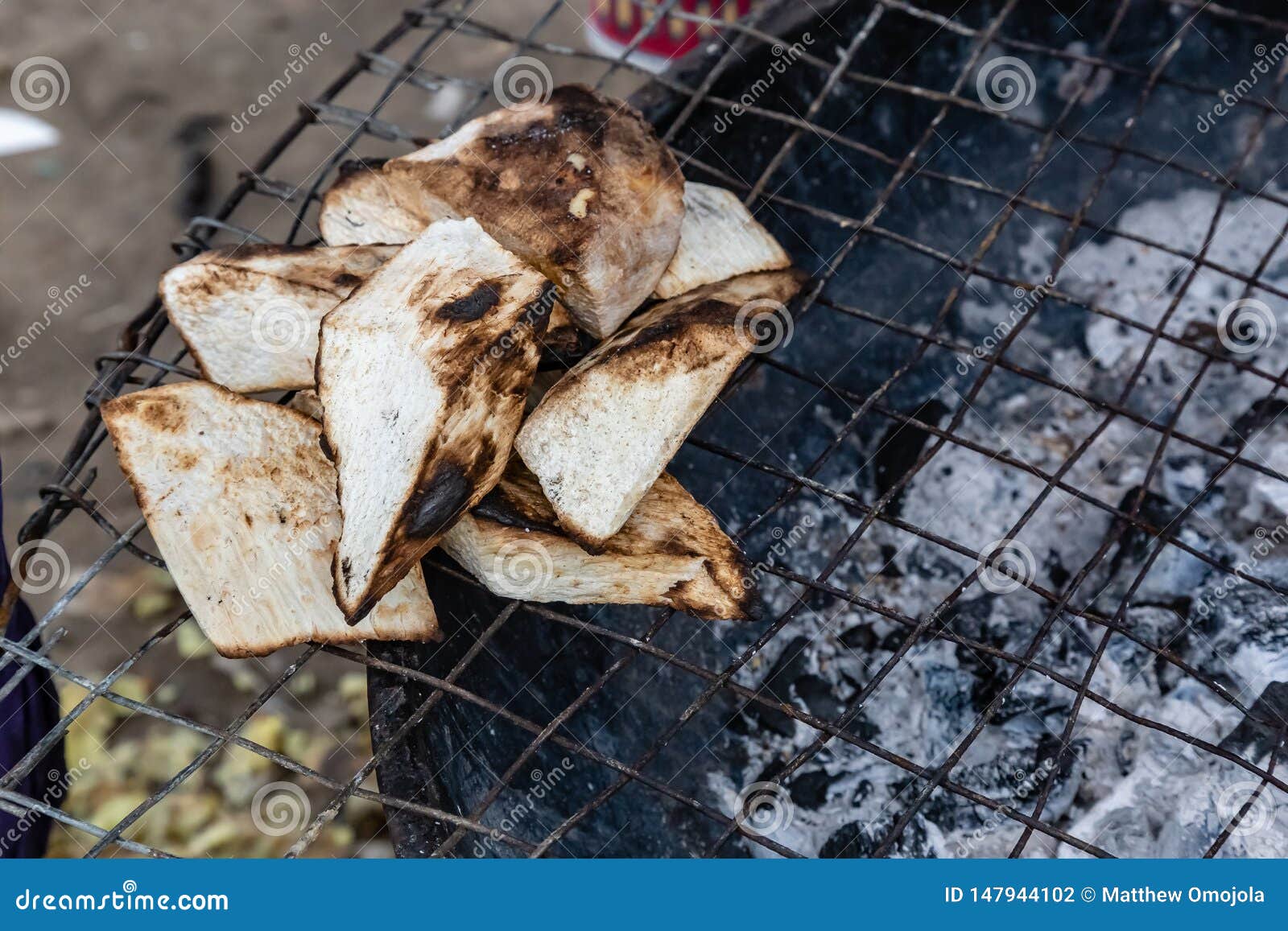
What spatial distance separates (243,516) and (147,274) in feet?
8.81

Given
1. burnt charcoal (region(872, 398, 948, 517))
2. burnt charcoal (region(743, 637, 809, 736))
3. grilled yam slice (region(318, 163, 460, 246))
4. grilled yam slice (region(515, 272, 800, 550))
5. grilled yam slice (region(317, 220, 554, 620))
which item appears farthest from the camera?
burnt charcoal (region(872, 398, 948, 517))

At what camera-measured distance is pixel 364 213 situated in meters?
2.10

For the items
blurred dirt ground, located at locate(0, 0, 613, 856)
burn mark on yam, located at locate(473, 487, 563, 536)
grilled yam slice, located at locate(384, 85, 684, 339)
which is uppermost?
grilled yam slice, located at locate(384, 85, 684, 339)

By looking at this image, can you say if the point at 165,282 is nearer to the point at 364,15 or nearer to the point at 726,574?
the point at 726,574

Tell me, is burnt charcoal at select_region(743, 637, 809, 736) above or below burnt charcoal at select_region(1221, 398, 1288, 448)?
below

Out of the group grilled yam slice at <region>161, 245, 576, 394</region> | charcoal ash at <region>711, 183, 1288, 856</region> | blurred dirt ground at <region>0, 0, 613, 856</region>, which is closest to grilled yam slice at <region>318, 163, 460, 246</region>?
grilled yam slice at <region>161, 245, 576, 394</region>

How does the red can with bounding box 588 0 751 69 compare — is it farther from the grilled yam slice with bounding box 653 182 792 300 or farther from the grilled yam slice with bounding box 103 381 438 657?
the grilled yam slice with bounding box 103 381 438 657

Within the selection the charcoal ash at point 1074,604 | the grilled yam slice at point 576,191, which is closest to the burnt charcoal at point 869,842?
the charcoal ash at point 1074,604

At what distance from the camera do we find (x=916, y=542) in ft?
7.77

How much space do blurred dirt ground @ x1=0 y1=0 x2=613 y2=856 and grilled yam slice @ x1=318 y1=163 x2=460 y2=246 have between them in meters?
1.74

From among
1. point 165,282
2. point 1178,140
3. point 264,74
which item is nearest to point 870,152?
point 1178,140

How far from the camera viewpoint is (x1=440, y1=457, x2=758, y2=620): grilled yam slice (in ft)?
5.63

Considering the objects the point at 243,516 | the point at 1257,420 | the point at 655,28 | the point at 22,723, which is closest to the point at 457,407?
the point at 243,516

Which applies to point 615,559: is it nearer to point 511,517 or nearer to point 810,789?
point 511,517
